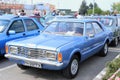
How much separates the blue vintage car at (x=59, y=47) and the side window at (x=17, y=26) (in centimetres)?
148

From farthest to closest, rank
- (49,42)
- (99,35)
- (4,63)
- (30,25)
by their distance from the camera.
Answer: (30,25)
(99,35)
(4,63)
(49,42)

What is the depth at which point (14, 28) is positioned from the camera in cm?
766

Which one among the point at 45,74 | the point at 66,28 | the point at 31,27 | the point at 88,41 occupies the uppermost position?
the point at 66,28

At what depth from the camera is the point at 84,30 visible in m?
6.38

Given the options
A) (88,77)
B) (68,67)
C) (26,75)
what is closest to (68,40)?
(68,67)

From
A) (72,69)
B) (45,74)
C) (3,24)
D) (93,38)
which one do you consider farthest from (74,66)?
(3,24)

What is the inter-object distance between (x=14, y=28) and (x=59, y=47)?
3095 mm

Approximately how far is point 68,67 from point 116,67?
1.23 metres

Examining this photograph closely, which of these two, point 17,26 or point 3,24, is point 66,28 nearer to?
point 17,26

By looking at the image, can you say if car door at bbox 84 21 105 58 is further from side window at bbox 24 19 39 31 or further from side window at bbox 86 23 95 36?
side window at bbox 24 19 39 31

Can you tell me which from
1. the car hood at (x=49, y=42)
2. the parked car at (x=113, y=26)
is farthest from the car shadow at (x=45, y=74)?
the parked car at (x=113, y=26)

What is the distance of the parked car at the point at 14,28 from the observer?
712 cm

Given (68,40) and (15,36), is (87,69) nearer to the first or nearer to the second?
(68,40)

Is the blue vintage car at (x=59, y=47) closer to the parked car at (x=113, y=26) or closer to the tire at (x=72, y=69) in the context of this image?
the tire at (x=72, y=69)
